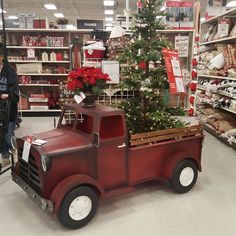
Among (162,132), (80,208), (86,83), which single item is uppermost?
(86,83)

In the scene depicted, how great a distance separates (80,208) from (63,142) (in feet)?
1.88

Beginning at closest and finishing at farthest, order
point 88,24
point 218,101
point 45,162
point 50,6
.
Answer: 1. point 45,162
2. point 218,101
3. point 88,24
4. point 50,6

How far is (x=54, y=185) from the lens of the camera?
233 cm

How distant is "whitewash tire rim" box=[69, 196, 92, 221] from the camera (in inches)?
90.4

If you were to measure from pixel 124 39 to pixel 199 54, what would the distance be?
3.06 meters

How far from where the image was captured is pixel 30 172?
250 cm

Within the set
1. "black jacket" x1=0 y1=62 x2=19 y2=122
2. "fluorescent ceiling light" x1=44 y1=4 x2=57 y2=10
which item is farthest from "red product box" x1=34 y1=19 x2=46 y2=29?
"fluorescent ceiling light" x1=44 y1=4 x2=57 y2=10

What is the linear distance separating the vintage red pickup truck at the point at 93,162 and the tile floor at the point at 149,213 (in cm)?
16

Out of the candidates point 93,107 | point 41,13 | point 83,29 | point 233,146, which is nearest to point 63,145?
point 93,107

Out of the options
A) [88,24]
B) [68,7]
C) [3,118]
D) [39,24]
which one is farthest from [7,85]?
[68,7]

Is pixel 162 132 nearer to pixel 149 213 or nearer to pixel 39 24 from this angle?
pixel 149 213

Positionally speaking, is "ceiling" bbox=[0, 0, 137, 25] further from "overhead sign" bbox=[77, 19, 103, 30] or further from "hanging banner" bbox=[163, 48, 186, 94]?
"hanging banner" bbox=[163, 48, 186, 94]

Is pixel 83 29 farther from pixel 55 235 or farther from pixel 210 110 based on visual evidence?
pixel 55 235

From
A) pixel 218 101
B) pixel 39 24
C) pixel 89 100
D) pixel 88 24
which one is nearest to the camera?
pixel 89 100
